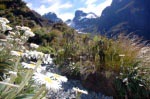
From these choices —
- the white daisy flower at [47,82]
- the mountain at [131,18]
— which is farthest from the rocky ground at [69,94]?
the mountain at [131,18]

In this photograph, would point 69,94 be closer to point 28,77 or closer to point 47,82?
point 28,77

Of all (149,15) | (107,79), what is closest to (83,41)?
(107,79)

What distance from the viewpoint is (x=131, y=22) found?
74875 mm

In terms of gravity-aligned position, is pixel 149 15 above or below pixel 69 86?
above

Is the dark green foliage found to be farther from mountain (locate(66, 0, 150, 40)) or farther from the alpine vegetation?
mountain (locate(66, 0, 150, 40))

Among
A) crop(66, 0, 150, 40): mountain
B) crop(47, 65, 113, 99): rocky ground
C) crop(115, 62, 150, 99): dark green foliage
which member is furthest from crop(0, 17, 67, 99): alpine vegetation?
crop(66, 0, 150, 40): mountain

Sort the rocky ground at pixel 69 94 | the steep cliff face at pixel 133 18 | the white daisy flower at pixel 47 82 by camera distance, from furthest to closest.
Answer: the steep cliff face at pixel 133 18 < the rocky ground at pixel 69 94 < the white daisy flower at pixel 47 82

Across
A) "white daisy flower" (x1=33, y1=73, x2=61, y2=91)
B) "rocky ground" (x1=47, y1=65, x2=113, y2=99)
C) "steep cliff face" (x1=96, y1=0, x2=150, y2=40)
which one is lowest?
"rocky ground" (x1=47, y1=65, x2=113, y2=99)

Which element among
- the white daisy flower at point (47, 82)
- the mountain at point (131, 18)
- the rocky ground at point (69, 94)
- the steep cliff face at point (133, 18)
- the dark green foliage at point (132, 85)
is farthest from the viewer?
the mountain at point (131, 18)

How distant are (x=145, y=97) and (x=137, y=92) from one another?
0.47ft

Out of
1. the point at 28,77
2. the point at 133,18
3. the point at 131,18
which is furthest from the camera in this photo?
the point at 131,18

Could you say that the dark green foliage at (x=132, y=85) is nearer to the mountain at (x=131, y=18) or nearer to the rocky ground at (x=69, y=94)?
the rocky ground at (x=69, y=94)

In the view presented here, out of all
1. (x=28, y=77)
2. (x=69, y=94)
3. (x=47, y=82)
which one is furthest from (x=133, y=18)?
(x=47, y=82)

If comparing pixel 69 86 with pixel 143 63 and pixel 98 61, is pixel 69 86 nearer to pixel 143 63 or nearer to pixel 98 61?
pixel 98 61
